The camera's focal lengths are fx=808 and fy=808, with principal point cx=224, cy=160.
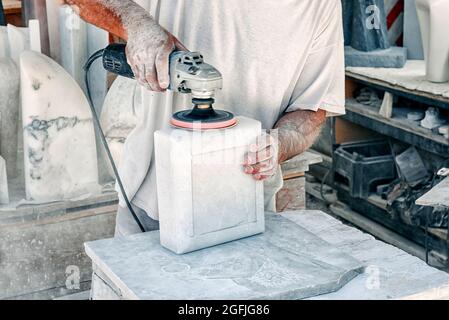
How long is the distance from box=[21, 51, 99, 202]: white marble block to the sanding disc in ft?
4.66

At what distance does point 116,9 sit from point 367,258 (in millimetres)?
813

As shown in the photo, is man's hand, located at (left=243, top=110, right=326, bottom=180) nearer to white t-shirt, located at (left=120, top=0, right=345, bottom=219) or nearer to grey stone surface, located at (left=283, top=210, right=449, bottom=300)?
white t-shirt, located at (left=120, top=0, right=345, bottom=219)

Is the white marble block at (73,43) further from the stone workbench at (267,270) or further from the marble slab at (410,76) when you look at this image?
the stone workbench at (267,270)

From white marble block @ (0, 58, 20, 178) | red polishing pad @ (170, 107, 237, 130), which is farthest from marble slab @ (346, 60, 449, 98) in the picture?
red polishing pad @ (170, 107, 237, 130)

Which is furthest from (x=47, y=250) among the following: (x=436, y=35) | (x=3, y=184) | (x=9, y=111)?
(x=436, y=35)

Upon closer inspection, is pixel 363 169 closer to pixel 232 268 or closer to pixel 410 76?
pixel 410 76

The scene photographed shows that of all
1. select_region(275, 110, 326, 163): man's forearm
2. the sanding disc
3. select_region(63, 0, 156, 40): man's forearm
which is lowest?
select_region(275, 110, 326, 163): man's forearm

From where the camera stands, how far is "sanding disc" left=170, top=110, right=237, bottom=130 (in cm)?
168

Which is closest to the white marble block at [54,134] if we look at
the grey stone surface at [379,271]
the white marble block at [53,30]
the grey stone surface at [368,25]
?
the white marble block at [53,30]

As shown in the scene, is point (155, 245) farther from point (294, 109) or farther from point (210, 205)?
point (294, 109)

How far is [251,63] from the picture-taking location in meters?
2.00

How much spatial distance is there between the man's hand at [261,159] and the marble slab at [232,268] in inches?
6.2

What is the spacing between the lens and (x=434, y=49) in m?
3.74
